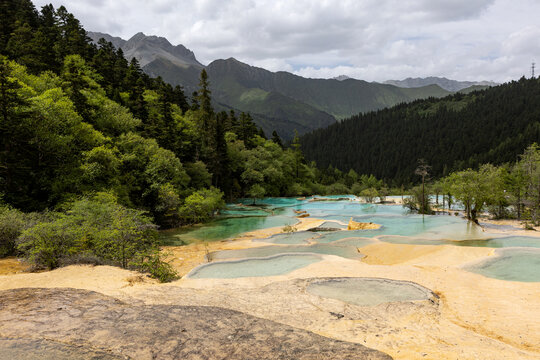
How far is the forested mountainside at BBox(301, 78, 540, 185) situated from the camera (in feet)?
409

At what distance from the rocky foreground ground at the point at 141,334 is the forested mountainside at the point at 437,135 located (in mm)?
124449

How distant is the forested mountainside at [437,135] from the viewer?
4914 inches

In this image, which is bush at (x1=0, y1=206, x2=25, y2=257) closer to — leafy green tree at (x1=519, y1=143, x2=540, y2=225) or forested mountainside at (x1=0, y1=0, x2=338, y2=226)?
forested mountainside at (x1=0, y1=0, x2=338, y2=226)

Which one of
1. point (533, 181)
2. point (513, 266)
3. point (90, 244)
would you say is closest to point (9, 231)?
point (90, 244)

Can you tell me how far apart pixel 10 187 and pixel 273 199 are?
1772 inches

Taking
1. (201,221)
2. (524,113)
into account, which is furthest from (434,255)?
(524,113)

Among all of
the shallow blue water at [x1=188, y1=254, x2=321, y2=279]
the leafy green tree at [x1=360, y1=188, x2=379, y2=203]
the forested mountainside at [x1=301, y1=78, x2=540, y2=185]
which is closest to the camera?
the shallow blue water at [x1=188, y1=254, x2=321, y2=279]

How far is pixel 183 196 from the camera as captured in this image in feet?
104

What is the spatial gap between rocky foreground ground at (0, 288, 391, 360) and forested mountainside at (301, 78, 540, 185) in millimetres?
124449

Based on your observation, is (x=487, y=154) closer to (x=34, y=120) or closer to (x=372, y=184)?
(x=372, y=184)

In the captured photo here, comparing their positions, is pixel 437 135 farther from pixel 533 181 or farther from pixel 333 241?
pixel 333 241

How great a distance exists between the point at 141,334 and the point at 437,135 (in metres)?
172

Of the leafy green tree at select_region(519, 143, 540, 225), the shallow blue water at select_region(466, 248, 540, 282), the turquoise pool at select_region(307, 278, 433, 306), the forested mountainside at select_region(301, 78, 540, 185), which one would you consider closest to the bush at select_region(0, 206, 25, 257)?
the turquoise pool at select_region(307, 278, 433, 306)

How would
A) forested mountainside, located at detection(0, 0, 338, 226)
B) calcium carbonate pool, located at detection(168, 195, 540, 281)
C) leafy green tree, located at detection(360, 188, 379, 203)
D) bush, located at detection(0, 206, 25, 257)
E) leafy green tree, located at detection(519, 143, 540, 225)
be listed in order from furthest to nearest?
leafy green tree, located at detection(360, 188, 379, 203) < leafy green tree, located at detection(519, 143, 540, 225) < forested mountainside, located at detection(0, 0, 338, 226) < calcium carbonate pool, located at detection(168, 195, 540, 281) < bush, located at detection(0, 206, 25, 257)
